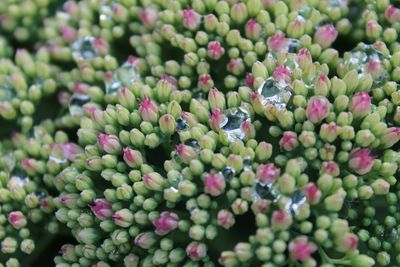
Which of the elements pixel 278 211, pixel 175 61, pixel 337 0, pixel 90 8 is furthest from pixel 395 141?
pixel 90 8

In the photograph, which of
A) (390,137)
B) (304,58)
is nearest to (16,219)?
(304,58)

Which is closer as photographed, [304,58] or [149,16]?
[304,58]

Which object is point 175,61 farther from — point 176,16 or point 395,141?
point 395,141

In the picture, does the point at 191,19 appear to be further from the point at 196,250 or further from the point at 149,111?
the point at 196,250

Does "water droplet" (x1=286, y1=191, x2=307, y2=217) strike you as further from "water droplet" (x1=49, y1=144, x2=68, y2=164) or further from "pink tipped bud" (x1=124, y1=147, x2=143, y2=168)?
"water droplet" (x1=49, y1=144, x2=68, y2=164)

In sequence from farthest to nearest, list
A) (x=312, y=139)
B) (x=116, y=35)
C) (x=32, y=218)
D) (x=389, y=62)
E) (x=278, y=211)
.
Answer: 1. (x=116, y=35)
2. (x=32, y=218)
3. (x=389, y=62)
4. (x=312, y=139)
5. (x=278, y=211)

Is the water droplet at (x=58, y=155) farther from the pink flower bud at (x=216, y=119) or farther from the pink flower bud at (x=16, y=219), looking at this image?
the pink flower bud at (x=216, y=119)
